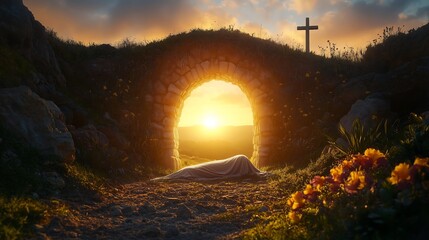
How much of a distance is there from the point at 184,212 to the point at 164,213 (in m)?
0.34

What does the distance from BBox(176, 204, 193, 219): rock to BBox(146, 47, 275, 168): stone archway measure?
748 cm

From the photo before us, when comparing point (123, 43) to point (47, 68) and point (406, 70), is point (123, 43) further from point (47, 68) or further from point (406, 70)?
point (406, 70)

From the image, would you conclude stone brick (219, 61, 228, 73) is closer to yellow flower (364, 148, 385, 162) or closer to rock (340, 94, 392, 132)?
rock (340, 94, 392, 132)

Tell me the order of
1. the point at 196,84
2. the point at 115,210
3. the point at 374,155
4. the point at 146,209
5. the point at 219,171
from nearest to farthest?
the point at 374,155
the point at 115,210
the point at 146,209
the point at 219,171
the point at 196,84

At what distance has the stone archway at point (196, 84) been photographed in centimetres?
1412

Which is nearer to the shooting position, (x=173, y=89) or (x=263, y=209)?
(x=263, y=209)

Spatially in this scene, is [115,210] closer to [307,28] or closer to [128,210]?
[128,210]

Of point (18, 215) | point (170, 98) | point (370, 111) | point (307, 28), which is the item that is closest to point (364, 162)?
point (18, 215)

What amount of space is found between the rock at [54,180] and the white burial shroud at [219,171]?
3.67m

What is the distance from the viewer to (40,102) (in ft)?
26.3

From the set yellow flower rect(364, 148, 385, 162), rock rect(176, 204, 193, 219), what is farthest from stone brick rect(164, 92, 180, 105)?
yellow flower rect(364, 148, 385, 162)

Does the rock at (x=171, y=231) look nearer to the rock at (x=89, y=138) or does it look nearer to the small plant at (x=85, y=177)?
the small plant at (x=85, y=177)

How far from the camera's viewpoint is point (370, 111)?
10.5m

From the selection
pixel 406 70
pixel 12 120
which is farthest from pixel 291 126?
pixel 12 120
